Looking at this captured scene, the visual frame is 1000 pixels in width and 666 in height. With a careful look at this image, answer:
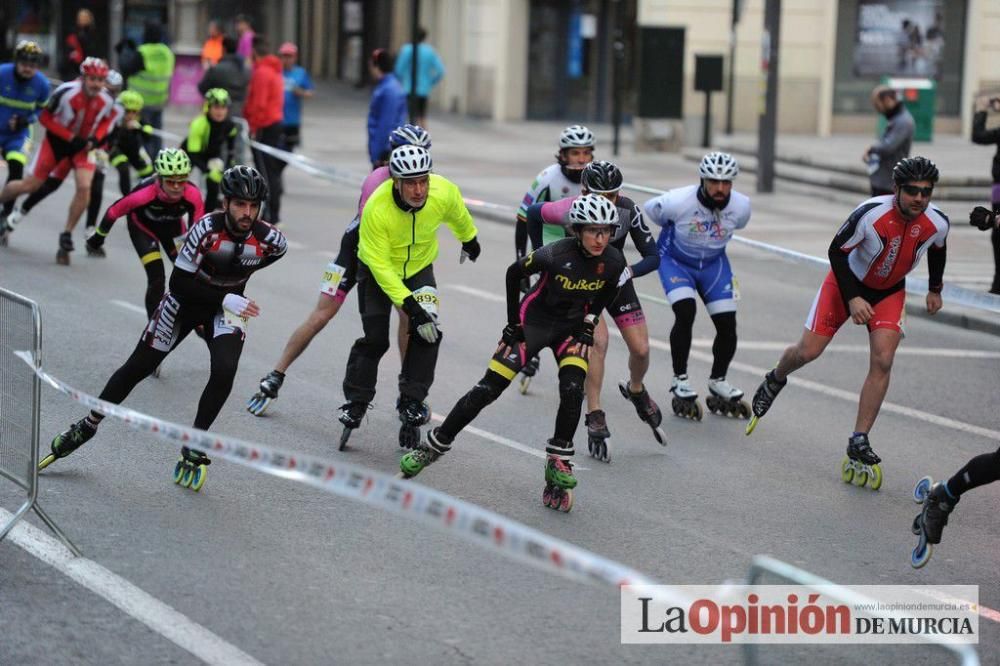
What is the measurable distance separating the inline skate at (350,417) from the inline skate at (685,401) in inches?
93.2

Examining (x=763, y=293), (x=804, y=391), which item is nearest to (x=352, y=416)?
(x=804, y=391)

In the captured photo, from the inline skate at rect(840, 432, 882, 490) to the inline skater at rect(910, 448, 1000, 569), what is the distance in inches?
60.8

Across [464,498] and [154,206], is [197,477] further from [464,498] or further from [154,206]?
[154,206]

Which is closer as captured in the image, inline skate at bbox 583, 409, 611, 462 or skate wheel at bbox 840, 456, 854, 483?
skate wheel at bbox 840, 456, 854, 483

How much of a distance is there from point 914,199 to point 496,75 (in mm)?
26768

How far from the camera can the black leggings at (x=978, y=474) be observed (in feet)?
25.1

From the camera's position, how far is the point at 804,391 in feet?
40.0

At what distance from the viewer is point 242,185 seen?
862cm

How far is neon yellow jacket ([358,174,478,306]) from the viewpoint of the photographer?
953 centimetres

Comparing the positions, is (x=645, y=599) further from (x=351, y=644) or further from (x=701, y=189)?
(x=701, y=189)

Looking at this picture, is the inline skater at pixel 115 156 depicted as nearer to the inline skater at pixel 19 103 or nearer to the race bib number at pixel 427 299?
the inline skater at pixel 19 103

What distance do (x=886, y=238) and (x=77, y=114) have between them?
30.2 feet

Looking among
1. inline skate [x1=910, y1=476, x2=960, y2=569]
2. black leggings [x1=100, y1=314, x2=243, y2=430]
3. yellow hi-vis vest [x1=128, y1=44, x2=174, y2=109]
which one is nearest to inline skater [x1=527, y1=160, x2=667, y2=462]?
black leggings [x1=100, y1=314, x2=243, y2=430]

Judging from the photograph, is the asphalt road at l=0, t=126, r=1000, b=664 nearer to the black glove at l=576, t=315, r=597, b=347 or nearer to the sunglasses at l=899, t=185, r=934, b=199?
the black glove at l=576, t=315, r=597, b=347
